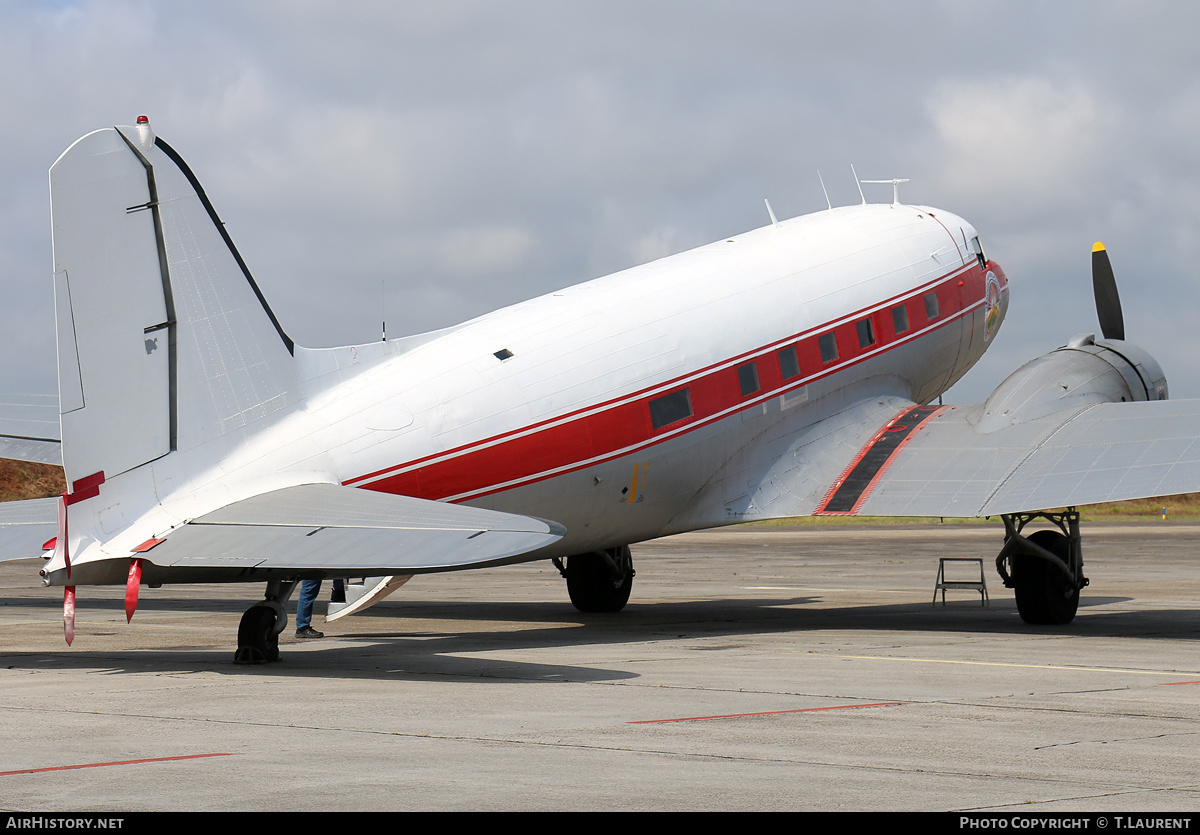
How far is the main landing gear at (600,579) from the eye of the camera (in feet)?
70.9

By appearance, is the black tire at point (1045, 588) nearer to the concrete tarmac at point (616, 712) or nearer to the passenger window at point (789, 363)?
the concrete tarmac at point (616, 712)

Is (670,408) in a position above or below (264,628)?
above

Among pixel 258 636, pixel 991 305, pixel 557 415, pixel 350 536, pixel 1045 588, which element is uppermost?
pixel 991 305

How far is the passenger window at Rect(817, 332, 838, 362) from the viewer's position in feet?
62.3

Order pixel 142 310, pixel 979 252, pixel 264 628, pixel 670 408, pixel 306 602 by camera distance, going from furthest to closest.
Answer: pixel 979 252 → pixel 306 602 → pixel 670 408 → pixel 264 628 → pixel 142 310

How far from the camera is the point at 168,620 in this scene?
20.7 meters

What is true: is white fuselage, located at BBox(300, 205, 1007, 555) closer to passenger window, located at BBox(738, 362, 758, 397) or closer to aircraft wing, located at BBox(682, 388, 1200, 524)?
passenger window, located at BBox(738, 362, 758, 397)

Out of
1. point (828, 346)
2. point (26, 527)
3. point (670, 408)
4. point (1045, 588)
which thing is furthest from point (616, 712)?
point (828, 346)

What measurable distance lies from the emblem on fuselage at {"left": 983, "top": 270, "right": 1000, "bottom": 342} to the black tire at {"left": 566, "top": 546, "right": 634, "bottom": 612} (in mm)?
7261

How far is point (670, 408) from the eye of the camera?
55.3 ft

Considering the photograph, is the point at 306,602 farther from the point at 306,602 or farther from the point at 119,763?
the point at 119,763

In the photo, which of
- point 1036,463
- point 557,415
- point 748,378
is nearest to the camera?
point 557,415

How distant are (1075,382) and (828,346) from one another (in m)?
3.35

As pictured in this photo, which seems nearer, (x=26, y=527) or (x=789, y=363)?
(x=26, y=527)
